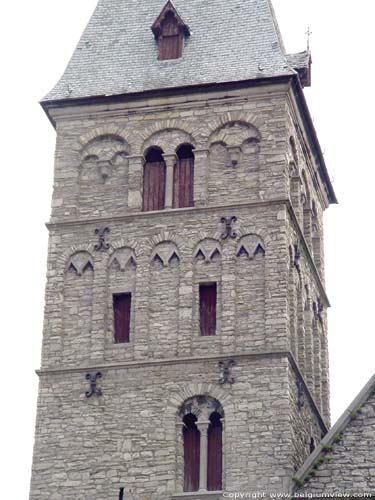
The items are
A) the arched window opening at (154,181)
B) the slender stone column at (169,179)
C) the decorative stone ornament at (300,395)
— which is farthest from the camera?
the arched window opening at (154,181)

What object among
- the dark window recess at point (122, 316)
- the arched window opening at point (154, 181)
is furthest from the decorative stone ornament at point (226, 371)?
the arched window opening at point (154, 181)

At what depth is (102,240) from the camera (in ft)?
152

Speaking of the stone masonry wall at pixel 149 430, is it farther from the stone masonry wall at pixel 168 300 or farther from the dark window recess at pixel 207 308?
the dark window recess at pixel 207 308

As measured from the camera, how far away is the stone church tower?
141 ft

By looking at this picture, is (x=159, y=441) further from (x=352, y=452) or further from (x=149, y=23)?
(x=149, y=23)

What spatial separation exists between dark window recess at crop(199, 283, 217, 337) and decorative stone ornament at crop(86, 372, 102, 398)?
282cm

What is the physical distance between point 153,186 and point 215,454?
7.87 m

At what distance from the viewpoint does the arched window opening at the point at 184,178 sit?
153 ft

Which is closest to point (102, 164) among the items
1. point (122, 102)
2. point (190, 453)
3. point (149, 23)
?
point (122, 102)

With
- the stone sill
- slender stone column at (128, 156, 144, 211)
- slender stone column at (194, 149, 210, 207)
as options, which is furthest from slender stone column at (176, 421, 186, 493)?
slender stone column at (128, 156, 144, 211)

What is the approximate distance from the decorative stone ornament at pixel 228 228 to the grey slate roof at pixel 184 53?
4.04 m

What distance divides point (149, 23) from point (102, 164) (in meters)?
5.31

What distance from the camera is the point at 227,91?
155 ft

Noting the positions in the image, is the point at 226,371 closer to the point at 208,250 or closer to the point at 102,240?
the point at 208,250
